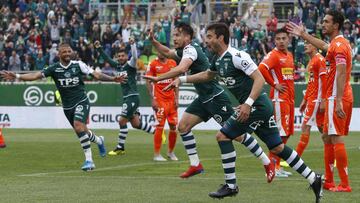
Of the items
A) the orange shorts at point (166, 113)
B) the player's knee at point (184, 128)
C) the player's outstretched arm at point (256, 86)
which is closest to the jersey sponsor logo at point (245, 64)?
the player's outstretched arm at point (256, 86)

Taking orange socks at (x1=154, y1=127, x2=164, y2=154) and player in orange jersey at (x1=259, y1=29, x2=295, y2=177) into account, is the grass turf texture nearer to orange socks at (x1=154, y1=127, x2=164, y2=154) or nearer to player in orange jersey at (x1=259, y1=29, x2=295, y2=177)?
orange socks at (x1=154, y1=127, x2=164, y2=154)

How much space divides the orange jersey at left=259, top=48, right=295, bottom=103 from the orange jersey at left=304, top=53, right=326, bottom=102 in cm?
51

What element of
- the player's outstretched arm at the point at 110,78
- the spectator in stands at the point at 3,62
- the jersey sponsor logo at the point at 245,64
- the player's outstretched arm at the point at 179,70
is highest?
the jersey sponsor logo at the point at 245,64

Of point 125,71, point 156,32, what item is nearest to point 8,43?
point 156,32

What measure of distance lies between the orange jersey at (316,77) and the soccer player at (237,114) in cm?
339

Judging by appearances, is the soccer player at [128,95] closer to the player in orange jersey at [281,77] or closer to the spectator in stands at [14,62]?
the player in orange jersey at [281,77]

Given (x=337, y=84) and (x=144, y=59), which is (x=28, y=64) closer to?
(x=144, y=59)

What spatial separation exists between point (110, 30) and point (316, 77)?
24.6 meters

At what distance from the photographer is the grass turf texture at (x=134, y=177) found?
42.1ft

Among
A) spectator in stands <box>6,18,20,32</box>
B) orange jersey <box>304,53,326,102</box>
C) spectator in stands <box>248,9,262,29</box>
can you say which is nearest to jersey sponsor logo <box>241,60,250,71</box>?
orange jersey <box>304,53,326,102</box>

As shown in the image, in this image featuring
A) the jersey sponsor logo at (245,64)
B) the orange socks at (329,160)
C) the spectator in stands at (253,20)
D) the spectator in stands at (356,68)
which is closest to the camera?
the jersey sponsor logo at (245,64)

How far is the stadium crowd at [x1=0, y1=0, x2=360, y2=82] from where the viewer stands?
37.5 m

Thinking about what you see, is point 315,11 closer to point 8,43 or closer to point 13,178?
point 8,43

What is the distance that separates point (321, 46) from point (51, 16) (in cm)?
3176
